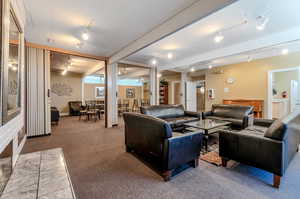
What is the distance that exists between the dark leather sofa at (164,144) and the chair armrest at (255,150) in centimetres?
42

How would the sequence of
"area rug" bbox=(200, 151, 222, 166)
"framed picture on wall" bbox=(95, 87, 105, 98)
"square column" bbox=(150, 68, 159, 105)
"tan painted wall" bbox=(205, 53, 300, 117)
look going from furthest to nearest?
"framed picture on wall" bbox=(95, 87, 105, 98) < "square column" bbox=(150, 68, 159, 105) < "tan painted wall" bbox=(205, 53, 300, 117) < "area rug" bbox=(200, 151, 222, 166)

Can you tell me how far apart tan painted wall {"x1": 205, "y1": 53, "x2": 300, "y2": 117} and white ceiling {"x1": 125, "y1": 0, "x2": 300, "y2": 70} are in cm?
45

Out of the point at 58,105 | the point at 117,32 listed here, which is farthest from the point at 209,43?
the point at 58,105

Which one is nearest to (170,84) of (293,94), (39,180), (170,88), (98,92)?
(170,88)

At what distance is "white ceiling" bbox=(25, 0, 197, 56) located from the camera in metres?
2.17

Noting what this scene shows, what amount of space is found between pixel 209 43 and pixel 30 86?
197 inches

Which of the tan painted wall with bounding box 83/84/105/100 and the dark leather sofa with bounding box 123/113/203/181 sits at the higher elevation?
the tan painted wall with bounding box 83/84/105/100

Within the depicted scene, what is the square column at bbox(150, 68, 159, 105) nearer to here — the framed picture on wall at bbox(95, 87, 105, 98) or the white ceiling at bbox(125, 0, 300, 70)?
the white ceiling at bbox(125, 0, 300, 70)

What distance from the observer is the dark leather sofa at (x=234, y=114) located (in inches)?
137

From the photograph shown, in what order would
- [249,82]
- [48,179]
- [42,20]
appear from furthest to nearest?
[249,82] → [42,20] → [48,179]

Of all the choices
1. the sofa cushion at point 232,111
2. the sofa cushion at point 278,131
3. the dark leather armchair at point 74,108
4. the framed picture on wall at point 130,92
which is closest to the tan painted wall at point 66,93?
the dark leather armchair at point 74,108

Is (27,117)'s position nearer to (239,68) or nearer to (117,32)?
(117,32)

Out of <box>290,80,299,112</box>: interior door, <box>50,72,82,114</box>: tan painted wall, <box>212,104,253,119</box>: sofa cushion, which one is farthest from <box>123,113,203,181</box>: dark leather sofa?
<box>50,72,82,114</box>: tan painted wall

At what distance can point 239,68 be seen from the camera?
580 cm
